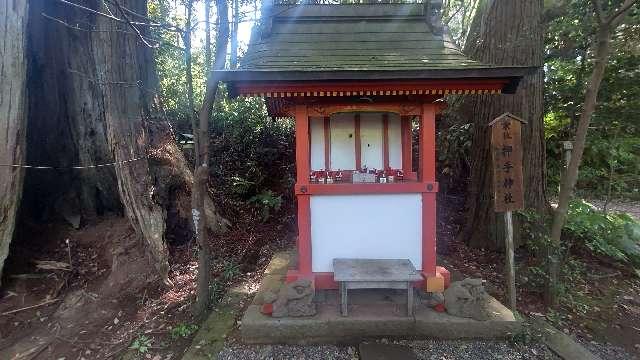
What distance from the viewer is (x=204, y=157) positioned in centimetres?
363

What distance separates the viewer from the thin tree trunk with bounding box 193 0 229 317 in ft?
11.3

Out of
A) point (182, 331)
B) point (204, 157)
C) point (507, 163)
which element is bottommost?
point (182, 331)

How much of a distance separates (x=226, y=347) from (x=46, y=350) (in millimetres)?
1954

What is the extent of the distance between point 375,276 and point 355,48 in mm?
2658

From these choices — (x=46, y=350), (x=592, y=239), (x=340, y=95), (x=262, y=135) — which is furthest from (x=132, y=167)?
(x=592, y=239)

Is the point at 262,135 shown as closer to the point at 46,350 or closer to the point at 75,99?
the point at 75,99

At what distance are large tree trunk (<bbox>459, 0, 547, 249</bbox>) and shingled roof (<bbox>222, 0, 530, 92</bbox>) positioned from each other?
1610 millimetres

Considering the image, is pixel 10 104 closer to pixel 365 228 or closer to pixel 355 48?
pixel 355 48

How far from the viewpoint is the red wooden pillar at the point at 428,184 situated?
380cm

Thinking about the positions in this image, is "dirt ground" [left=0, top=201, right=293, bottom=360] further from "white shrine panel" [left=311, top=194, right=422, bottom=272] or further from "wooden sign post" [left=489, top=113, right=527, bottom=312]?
"wooden sign post" [left=489, top=113, right=527, bottom=312]

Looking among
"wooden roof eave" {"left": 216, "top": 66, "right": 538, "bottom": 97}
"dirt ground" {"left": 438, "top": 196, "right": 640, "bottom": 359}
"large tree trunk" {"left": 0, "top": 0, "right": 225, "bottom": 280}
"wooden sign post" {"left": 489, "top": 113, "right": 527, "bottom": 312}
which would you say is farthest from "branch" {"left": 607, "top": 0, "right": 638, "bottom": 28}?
"large tree trunk" {"left": 0, "top": 0, "right": 225, "bottom": 280}

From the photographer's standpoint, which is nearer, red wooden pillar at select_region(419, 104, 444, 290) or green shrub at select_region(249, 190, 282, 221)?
red wooden pillar at select_region(419, 104, 444, 290)

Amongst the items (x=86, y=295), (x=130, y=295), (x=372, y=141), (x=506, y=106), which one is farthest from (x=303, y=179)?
(x=506, y=106)

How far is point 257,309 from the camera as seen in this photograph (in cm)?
368
